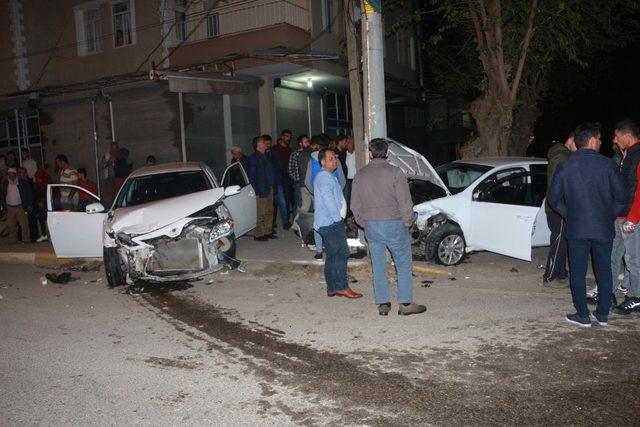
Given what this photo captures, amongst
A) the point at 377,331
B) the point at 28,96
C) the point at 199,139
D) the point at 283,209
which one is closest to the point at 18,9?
the point at 28,96

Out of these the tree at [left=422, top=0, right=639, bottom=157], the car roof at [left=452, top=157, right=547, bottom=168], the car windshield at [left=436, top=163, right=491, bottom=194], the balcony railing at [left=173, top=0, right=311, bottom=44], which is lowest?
the car windshield at [left=436, top=163, right=491, bottom=194]

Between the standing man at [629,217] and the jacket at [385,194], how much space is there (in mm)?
2169

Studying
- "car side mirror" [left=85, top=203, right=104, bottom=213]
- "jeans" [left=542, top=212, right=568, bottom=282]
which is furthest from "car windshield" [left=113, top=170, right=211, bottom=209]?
"jeans" [left=542, top=212, right=568, bottom=282]

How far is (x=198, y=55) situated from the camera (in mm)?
17219

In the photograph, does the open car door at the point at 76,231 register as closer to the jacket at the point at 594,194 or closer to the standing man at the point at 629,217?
the jacket at the point at 594,194

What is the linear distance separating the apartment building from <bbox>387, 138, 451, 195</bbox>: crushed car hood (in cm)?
725

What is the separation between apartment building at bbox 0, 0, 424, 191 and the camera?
16391 mm

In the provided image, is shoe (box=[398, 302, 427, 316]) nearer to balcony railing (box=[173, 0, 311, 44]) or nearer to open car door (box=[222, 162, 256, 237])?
open car door (box=[222, 162, 256, 237])

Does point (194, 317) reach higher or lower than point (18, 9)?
lower

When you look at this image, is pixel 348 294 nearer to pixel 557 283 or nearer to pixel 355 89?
pixel 557 283

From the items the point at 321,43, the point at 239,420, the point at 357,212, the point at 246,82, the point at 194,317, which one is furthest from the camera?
the point at 321,43

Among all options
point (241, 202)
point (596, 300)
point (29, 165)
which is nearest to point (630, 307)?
point (596, 300)

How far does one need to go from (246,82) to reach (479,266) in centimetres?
1009

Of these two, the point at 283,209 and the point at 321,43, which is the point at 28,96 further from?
the point at 283,209
